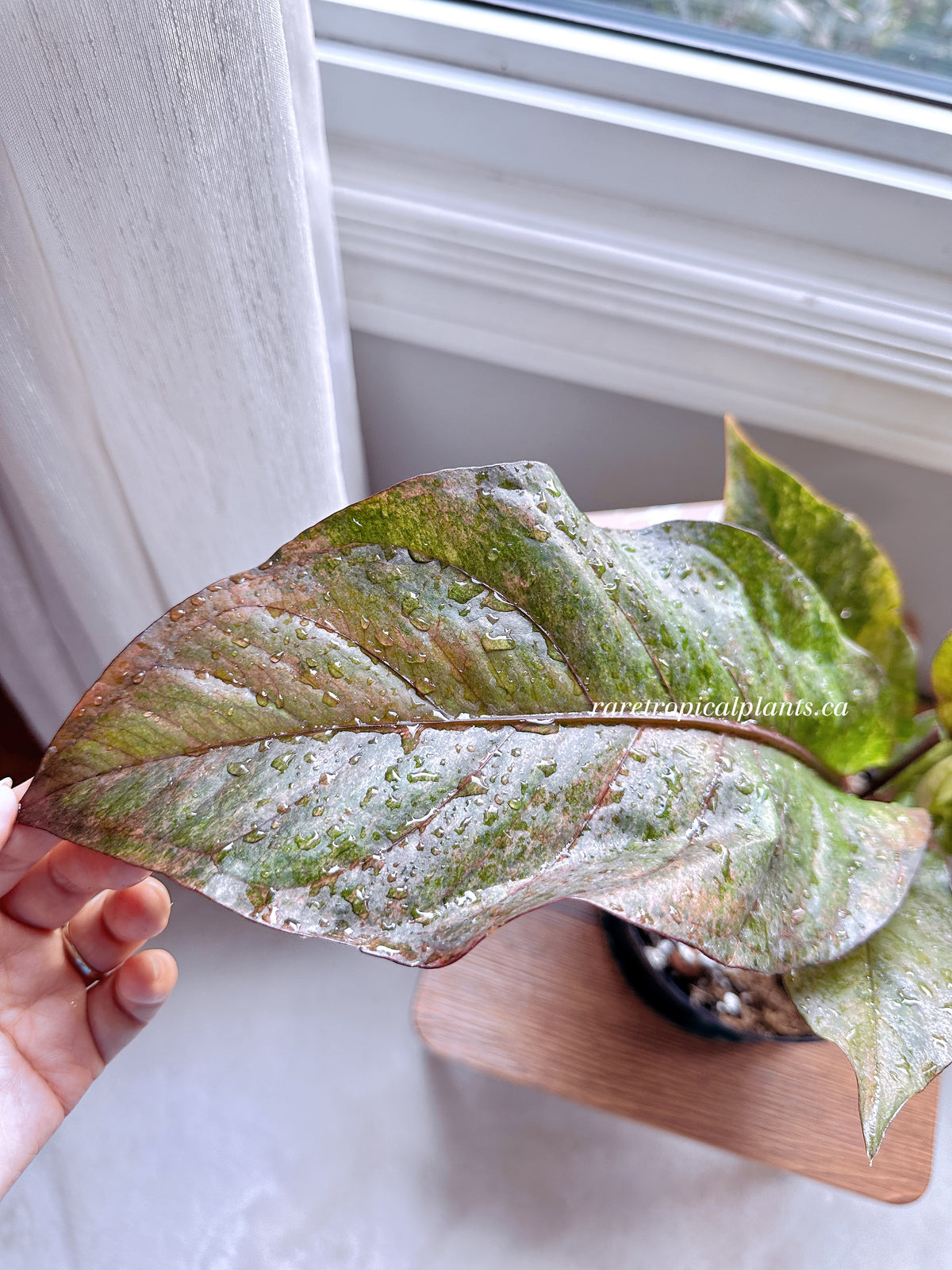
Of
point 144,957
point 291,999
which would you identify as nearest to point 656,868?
point 144,957

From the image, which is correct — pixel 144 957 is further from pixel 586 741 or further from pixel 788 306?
pixel 788 306

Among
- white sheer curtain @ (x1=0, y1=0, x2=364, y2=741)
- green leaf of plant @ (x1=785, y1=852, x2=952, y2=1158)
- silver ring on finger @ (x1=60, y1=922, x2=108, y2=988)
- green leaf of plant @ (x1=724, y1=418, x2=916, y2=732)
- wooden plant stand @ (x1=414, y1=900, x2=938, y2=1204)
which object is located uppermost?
white sheer curtain @ (x1=0, y1=0, x2=364, y2=741)

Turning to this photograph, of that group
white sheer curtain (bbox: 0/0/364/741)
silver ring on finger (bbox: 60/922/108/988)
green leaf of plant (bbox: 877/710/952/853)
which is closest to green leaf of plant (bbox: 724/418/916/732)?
green leaf of plant (bbox: 877/710/952/853)

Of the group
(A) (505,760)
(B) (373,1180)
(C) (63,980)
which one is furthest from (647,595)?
(B) (373,1180)

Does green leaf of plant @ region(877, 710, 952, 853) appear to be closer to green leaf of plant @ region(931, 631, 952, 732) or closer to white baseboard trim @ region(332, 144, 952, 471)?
green leaf of plant @ region(931, 631, 952, 732)

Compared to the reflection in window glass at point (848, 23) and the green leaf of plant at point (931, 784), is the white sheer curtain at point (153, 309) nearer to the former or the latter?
the reflection in window glass at point (848, 23)

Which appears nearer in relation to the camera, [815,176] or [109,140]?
[109,140]

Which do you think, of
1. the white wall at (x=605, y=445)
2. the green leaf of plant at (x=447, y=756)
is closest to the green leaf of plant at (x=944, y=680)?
the green leaf of plant at (x=447, y=756)
